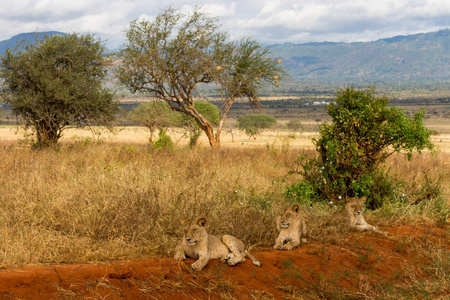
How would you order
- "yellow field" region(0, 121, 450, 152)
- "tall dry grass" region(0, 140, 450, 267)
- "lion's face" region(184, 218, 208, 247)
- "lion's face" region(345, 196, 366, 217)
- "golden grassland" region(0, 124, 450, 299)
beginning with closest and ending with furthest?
1. "lion's face" region(184, 218, 208, 247)
2. "golden grassland" region(0, 124, 450, 299)
3. "tall dry grass" region(0, 140, 450, 267)
4. "lion's face" region(345, 196, 366, 217)
5. "yellow field" region(0, 121, 450, 152)

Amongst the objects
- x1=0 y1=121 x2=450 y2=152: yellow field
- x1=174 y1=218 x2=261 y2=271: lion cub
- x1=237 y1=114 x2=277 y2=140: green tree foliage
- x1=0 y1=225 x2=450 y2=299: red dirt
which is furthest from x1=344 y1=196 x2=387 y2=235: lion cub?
x1=237 y1=114 x2=277 y2=140: green tree foliage

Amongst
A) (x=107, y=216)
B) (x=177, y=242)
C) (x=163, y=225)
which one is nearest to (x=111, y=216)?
(x=107, y=216)

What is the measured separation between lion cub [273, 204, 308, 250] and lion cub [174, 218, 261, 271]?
80 cm

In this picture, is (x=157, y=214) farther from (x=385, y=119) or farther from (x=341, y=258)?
(x=385, y=119)

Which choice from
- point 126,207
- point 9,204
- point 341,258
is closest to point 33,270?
point 126,207

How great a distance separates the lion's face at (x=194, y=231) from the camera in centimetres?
432

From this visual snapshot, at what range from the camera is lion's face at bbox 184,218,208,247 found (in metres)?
4.32

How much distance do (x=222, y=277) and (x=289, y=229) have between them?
159 cm

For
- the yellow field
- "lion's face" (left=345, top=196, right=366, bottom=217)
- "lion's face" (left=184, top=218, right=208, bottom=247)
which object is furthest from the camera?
the yellow field

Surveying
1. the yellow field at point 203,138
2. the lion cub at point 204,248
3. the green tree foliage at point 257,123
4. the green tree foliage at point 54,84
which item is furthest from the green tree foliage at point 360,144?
the green tree foliage at point 257,123

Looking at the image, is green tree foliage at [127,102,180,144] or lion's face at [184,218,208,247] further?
green tree foliage at [127,102,180,144]

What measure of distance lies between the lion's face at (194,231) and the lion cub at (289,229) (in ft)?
4.66

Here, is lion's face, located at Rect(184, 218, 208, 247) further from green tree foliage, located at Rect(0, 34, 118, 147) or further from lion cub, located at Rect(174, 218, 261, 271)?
green tree foliage, located at Rect(0, 34, 118, 147)

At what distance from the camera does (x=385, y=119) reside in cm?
820
